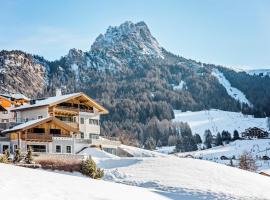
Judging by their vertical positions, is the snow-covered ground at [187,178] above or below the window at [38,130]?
below

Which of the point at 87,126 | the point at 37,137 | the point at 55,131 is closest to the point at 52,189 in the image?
the point at 37,137

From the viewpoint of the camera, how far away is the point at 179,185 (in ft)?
127

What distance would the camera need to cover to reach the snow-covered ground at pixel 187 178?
119 feet

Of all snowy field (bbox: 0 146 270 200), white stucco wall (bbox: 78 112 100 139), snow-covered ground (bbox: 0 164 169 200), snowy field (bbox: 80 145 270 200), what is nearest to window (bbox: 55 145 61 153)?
snowy field (bbox: 0 146 270 200)

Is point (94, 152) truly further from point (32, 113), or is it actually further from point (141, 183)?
point (141, 183)

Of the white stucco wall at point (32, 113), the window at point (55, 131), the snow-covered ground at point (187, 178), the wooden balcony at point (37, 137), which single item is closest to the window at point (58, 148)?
the wooden balcony at point (37, 137)

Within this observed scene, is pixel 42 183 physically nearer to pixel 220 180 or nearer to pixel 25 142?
pixel 220 180

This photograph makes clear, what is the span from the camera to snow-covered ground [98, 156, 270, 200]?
119 ft

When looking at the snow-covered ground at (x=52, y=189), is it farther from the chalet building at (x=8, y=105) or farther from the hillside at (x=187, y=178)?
the chalet building at (x=8, y=105)

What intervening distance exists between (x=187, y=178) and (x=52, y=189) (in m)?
22.0

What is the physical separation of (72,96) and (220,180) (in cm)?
3736

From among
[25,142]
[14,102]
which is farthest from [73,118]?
[14,102]

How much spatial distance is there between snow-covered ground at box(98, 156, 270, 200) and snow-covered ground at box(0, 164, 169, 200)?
653 centimetres

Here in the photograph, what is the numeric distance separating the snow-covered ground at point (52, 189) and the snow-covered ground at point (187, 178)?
653 cm
